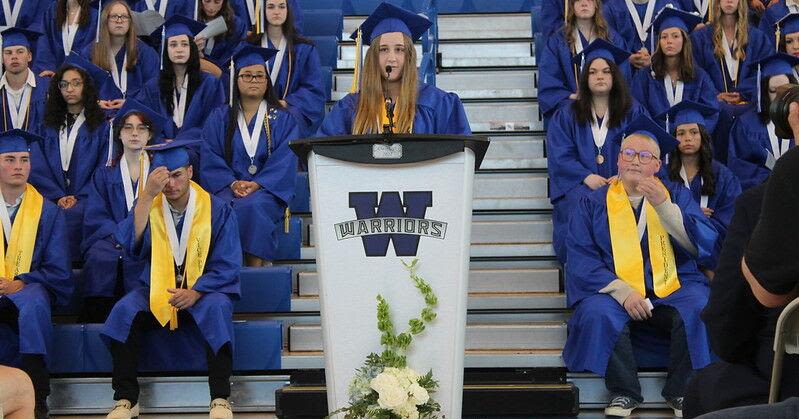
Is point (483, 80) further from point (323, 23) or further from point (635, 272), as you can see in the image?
point (635, 272)

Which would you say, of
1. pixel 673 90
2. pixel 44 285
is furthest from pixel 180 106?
pixel 673 90

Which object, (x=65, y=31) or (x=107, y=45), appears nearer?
(x=107, y=45)

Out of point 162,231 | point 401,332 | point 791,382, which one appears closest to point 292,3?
point 162,231

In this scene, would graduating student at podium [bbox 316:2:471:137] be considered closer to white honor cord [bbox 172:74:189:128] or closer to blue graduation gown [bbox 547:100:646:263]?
blue graduation gown [bbox 547:100:646:263]

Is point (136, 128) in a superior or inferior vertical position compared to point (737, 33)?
inferior

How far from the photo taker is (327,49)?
9070 millimetres

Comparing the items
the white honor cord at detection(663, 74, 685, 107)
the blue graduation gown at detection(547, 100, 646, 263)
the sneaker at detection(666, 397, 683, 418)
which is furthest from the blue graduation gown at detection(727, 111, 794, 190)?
the sneaker at detection(666, 397, 683, 418)

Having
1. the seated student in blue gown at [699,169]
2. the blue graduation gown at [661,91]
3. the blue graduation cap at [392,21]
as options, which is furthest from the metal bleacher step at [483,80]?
the blue graduation cap at [392,21]

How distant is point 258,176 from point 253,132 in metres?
0.37

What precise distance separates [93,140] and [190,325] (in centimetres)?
191

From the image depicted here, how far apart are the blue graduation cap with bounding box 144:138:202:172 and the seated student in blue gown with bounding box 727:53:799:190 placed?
11.9 feet

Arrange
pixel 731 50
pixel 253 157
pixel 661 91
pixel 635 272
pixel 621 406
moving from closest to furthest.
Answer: pixel 621 406 → pixel 635 272 → pixel 253 157 → pixel 661 91 → pixel 731 50

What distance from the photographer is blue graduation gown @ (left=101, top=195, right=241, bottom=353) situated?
19.7ft

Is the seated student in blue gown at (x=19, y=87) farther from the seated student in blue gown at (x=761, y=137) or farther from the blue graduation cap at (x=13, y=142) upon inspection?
the seated student in blue gown at (x=761, y=137)
